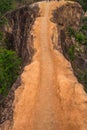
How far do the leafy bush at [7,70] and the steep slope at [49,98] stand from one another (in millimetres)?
3554

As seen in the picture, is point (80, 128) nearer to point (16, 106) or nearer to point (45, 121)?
point (45, 121)

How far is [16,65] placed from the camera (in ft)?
98.5

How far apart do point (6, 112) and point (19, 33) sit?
21127mm

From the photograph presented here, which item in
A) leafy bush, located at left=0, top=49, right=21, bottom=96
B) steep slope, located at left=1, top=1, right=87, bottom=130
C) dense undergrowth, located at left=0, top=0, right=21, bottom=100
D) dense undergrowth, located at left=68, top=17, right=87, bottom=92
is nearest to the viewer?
steep slope, located at left=1, top=1, right=87, bottom=130

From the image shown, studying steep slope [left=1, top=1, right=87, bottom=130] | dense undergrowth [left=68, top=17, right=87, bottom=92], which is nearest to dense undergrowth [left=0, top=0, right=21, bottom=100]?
steep slope [left=1, top=1, right=87, bottom=130]

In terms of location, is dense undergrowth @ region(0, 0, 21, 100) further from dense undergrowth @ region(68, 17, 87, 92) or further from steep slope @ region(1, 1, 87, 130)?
dense undergrowth @ region(68, 17, 87, 92)

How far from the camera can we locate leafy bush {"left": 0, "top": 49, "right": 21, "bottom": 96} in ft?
92.0

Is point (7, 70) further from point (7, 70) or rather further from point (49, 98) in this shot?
point (49, 98)

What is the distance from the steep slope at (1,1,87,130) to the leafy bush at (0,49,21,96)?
3554 millimetres

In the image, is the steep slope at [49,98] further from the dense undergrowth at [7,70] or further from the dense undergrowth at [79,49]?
the dense undergrowth at [79,49]

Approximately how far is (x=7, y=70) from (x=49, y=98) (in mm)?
9763

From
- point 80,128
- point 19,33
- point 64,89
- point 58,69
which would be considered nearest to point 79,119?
point 80,128

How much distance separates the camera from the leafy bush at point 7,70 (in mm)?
28031

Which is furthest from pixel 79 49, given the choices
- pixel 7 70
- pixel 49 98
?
pixel 49 98
